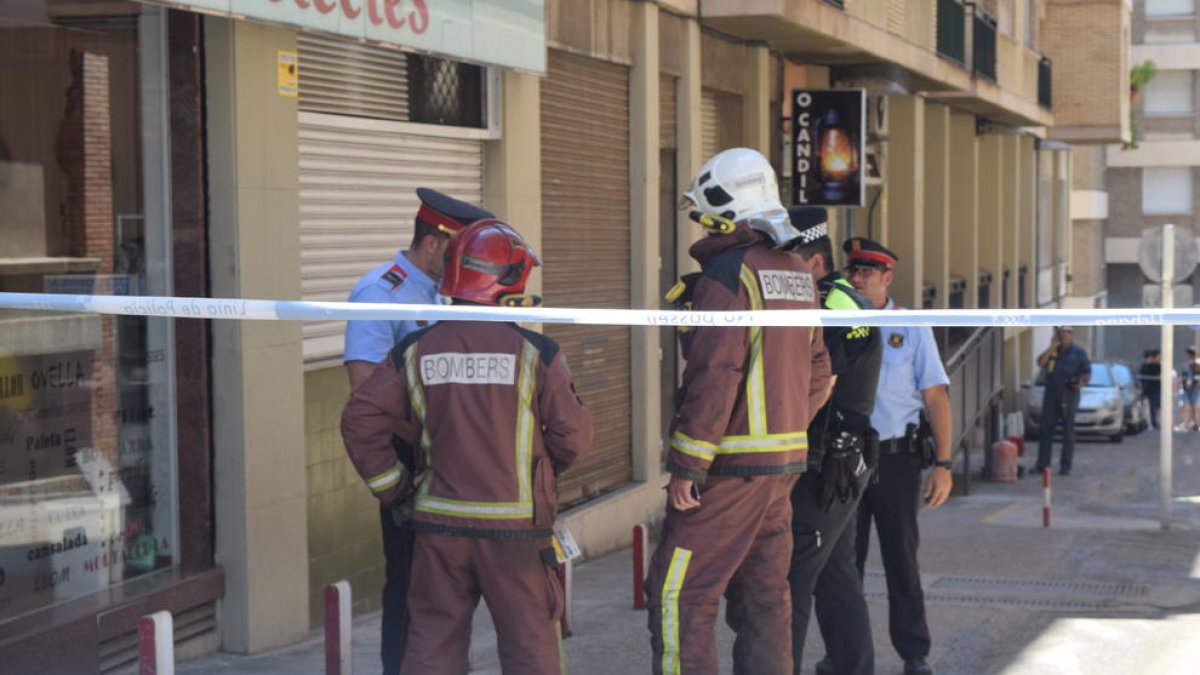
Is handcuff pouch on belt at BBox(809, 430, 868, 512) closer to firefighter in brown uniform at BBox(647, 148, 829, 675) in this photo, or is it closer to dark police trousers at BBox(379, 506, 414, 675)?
firefighter in brown uniform at BBox(647, 148, 829, 675)

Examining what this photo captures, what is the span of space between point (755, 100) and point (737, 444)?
1130 cm

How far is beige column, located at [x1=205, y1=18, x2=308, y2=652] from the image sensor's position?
8562 millimetres

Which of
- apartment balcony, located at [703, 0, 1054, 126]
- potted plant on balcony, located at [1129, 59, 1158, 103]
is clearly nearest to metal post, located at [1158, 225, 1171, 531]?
apartment balcony, located at [703, 0, 1054, 126]

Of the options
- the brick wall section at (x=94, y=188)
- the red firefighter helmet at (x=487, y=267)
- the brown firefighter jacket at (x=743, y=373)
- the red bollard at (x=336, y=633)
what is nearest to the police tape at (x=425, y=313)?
the red firefighter helmet at (x=487, y=267)

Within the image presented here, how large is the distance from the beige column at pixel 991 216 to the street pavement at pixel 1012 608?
1322 centimetres

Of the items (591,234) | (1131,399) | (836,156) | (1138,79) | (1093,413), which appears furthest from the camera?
(1138,79)

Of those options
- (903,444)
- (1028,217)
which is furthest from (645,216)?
(1028,217)

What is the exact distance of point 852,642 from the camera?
782 cm

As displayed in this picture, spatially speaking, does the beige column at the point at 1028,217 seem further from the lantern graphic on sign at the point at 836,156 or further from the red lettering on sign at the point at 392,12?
the red lettering on sign at the point at 392,12

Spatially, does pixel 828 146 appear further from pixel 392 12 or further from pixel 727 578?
pixel 727 578

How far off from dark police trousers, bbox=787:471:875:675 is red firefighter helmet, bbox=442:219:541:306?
177cm

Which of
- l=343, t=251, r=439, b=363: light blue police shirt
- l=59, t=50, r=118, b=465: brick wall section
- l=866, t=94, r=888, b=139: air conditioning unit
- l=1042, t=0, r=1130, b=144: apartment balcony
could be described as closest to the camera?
l=343, t=251, r=439, b=363: light blue police shirt

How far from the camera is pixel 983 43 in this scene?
85.9 ft

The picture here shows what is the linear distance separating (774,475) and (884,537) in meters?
2.23
